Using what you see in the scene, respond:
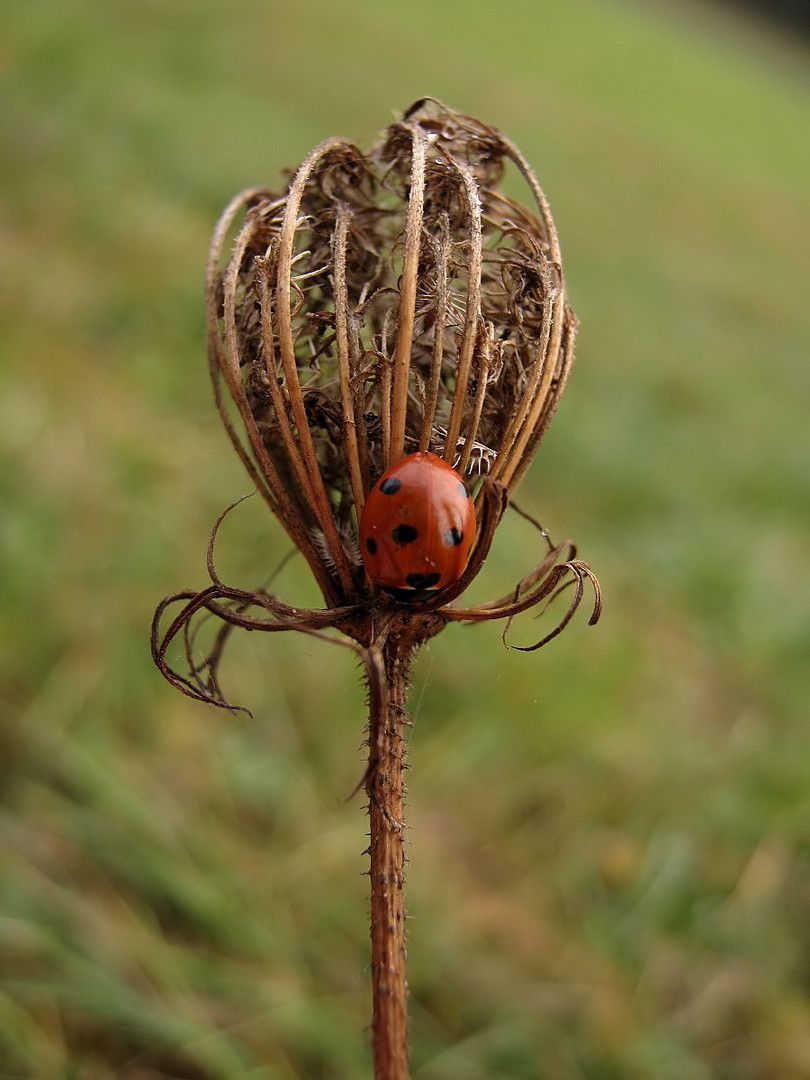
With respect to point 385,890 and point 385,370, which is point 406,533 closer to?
point 385,370

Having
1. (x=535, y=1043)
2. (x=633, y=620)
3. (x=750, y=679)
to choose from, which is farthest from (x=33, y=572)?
(x=750, y=679)

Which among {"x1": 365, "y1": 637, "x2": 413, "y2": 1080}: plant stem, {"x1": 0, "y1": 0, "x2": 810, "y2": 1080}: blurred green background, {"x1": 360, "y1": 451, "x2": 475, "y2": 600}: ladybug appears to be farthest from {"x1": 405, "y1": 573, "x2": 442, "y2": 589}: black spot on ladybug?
{"x1": 0, "y1": 0, "x2": 810, "y2": 1080}: blurred green background

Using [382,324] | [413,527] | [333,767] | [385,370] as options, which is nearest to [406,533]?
[413,527]

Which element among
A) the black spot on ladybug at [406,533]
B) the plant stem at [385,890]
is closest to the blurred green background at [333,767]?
the plant stem at [385,890]

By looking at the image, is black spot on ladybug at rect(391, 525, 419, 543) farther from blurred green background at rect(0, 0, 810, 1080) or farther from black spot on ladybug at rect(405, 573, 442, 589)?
blurred green background at rect(0, 0, 810, 1080)

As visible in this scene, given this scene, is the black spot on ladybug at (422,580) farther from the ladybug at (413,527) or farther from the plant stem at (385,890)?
the plant stem at (385,890)

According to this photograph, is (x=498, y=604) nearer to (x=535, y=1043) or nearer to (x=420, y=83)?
(x=535, y=1043)
